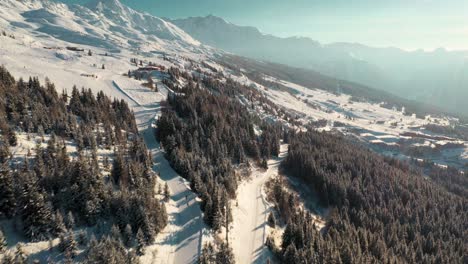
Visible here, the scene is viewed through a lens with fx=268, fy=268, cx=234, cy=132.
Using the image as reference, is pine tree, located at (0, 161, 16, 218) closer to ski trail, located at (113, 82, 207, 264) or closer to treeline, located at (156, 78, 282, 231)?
ski trail, located at (113, 82, 207, 264)

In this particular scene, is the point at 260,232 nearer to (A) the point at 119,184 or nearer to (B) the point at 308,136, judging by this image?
(A) the point at 119,184

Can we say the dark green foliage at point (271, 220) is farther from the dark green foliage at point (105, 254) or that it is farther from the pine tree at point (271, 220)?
the dark green foliage at point (105, 254)

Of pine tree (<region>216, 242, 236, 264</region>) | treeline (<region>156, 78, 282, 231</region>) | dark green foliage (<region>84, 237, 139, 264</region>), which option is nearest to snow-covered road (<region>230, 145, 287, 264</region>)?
treeline (<region>156, 78, 282, 231</region>)

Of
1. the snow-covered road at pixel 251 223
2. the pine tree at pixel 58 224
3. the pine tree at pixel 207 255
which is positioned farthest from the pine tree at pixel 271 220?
the pine tree at pixel 58 224

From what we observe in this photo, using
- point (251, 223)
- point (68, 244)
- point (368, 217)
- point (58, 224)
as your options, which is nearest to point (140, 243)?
point (68, 244)

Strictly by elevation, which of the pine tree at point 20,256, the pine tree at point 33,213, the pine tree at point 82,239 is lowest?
the pine tree at point 82,239

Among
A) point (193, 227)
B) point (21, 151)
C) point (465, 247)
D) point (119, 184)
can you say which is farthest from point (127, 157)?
point (465, 247)
